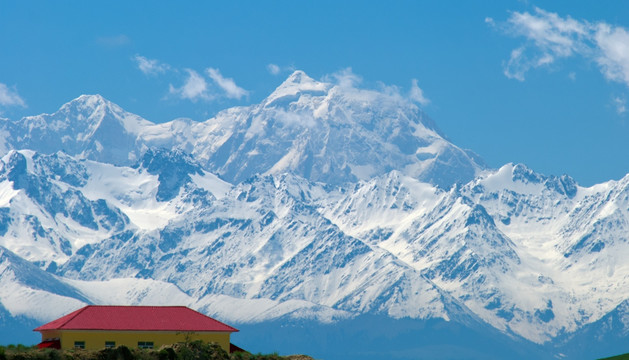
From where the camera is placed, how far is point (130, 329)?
89.2m

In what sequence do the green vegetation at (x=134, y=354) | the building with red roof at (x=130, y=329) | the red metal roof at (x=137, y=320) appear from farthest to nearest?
the red metal roof at (x=137, y=320)
the building with red roof at (x=130, y=329)
the green vegetation at (x=134, y=354)

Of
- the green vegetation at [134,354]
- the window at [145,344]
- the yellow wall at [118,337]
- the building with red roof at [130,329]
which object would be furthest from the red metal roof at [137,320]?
the green vegetation at [134,354]

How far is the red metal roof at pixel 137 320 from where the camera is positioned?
294ft

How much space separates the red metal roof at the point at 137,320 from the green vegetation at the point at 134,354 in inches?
246

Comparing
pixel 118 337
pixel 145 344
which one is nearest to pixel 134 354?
pixel 118 337

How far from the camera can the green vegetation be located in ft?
250

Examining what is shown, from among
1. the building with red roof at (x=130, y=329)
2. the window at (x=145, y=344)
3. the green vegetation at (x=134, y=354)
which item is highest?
the building with red roof at (x=130, y=329)

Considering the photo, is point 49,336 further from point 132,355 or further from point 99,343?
point 132,355

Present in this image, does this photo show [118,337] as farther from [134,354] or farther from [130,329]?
[134,354]

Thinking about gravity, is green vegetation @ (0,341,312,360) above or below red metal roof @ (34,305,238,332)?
below

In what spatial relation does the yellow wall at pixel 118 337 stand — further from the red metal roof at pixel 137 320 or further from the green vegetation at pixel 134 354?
the green vegetation at pixel 134 354

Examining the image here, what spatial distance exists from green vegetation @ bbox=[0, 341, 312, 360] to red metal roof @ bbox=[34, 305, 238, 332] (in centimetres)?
625

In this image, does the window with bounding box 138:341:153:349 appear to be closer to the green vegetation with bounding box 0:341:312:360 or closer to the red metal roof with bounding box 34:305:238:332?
the red metal roof with bounding box 34:305:238:332

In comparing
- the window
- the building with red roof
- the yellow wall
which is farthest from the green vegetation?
the window
